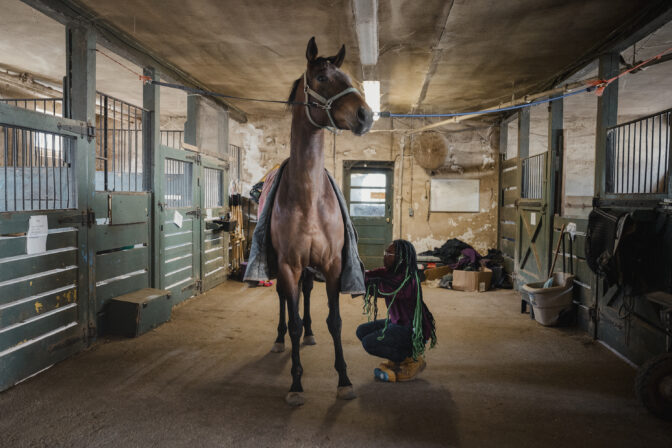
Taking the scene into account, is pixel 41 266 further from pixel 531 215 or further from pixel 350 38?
pixel 531 215

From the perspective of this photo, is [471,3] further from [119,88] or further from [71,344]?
[119,88]

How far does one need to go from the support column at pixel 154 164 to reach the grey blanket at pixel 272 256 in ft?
6.83

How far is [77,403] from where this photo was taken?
2305mm

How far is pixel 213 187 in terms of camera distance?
588 cm

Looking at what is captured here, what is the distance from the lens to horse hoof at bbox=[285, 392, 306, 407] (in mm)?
2303

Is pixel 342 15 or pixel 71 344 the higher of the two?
pixel 342 15

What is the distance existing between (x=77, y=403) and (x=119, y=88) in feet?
15.5

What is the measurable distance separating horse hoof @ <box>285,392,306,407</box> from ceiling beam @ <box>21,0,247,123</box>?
3151 mm

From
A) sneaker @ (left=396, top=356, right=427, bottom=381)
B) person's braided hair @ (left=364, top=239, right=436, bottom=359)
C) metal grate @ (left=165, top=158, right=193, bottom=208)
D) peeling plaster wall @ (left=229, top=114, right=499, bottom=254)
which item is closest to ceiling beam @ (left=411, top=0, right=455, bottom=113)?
peeling plaster wall @ (left=229, top=114, right=499, bottom=254)

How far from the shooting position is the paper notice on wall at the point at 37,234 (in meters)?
2.62

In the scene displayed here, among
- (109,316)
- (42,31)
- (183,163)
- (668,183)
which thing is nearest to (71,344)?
(109,316)

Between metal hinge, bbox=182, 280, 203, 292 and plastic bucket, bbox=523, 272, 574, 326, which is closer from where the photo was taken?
plastic bucket, bbox=523, 272, 574, 326

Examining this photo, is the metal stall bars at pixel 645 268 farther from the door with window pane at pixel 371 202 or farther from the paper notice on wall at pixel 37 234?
the door with window pane at pixel 371 202

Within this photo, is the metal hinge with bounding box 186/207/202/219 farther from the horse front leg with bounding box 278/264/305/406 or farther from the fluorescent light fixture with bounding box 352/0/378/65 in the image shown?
the horse front leg with bounding box 278/264/305/406
